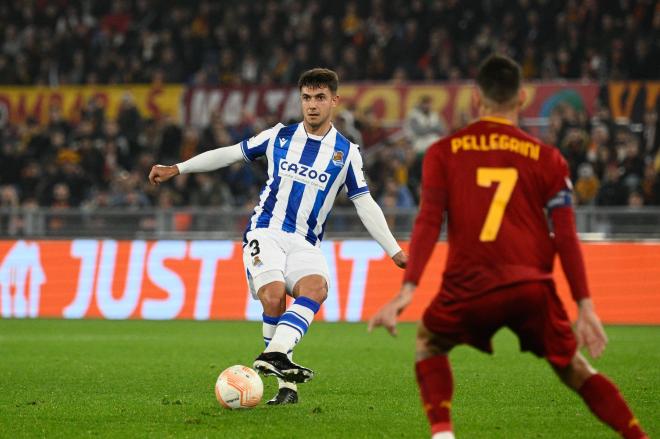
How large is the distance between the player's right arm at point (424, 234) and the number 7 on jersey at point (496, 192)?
20 cm

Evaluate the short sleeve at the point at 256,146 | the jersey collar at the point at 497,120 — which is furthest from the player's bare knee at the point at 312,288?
the jersey collar at the point at 497,120

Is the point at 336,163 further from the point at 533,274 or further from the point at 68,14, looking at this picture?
the point at 68,14

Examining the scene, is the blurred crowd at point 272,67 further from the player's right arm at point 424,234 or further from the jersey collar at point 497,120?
the player's right arm at point 424,234

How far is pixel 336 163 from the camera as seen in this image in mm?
8422

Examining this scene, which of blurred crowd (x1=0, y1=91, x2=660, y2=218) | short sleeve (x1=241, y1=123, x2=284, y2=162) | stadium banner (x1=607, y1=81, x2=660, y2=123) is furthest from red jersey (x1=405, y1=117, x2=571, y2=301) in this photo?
stadium banner (x1=607, y1=81, x2=660, y2=123)

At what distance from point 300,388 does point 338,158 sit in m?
2.09

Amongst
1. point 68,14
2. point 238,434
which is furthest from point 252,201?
point 238,434

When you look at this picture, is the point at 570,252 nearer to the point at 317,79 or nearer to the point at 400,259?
the point at 400,259

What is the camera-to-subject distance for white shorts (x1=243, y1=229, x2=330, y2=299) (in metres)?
8.16

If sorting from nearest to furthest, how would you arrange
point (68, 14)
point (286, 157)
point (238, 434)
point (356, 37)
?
point (238, 434) < point (286, 157) < point (356, 37) < point (68, 14)

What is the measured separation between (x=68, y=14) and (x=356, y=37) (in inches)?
319

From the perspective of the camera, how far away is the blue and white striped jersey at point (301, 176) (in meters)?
8.37

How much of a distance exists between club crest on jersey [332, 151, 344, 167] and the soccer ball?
159 centimetres

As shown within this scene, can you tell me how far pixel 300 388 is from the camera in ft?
31.0
